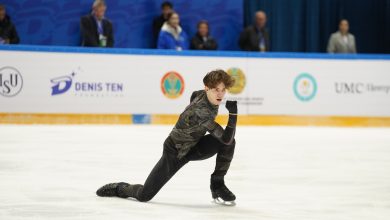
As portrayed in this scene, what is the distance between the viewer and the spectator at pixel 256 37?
15723 millimetres

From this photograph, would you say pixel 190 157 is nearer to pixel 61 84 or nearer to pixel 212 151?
pixel 212 151

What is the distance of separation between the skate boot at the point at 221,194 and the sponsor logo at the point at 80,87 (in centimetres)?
803

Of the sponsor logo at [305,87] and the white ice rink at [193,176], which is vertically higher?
the sponsor logo at [305,87]

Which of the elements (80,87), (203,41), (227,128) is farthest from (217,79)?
(203,41)

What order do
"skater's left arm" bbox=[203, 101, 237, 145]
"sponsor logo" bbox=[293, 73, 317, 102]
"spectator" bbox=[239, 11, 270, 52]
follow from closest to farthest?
"skater's left arm" bbox=[203, 101, 237, 145]
"sponsor logo" bbox=[293, 73, 317, 102]
"spectator" bbox=[239, 11, 270, 52]

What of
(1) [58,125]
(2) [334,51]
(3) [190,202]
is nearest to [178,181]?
(3) [190,202]

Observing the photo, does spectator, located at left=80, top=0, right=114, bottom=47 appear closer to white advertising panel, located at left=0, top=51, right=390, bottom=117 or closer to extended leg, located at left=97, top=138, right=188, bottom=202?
white advertising panel, located at left=0, top=51, right=390, bottom=117

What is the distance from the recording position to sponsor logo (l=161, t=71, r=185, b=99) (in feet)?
45.4

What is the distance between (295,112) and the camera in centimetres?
1431

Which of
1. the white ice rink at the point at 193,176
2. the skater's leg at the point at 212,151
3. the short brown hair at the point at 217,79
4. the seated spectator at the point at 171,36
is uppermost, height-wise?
the seated spectator at the point at 171,36

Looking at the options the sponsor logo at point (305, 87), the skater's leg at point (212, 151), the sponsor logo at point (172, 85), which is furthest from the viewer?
the sponsor logo at point (305, 87)

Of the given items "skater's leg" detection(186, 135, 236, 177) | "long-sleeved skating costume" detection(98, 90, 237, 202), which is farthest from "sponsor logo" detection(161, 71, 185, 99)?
"skater's leg" detection(186, 135, 236, 177)

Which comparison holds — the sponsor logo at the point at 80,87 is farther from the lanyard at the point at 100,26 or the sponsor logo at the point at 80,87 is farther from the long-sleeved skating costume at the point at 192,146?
the long-sleeved skating costume at the point at 192,146

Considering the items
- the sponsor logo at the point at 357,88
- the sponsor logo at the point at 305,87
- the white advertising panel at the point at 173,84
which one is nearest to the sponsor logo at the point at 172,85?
the white advertising panel at the point at 173,84
